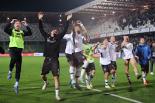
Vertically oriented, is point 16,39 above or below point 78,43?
above

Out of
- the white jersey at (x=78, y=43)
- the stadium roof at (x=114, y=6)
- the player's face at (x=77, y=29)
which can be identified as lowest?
the white jersey at (x=78, y=43)

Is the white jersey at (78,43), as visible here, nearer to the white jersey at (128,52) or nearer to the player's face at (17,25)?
the player's face at (17,25)

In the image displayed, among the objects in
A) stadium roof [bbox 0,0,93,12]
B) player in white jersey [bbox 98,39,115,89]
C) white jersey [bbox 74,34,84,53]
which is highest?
stadium roof [bbox 0,0,93,12]

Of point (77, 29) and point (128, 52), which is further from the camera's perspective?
point (128, 52)

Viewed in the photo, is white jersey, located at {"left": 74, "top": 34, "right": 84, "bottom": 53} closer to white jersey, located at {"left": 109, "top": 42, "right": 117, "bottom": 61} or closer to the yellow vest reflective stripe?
the yellow vest reflective stripe

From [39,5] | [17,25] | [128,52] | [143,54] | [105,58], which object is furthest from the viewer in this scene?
[39,5]

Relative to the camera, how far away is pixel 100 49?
51.3 ft

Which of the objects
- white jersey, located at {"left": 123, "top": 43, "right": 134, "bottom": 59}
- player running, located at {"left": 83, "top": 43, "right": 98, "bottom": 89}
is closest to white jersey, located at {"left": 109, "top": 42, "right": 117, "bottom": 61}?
white jersey, located at {"left": 123, "top": 43, "right": 134, "bottom": 59}

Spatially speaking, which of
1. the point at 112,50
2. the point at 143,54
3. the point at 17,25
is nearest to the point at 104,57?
the point at 112,50

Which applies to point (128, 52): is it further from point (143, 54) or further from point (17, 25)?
point (17, 25)

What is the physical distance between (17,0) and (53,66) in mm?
75419

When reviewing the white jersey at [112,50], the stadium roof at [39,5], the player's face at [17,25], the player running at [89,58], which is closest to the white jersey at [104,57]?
the player running at [89,58]

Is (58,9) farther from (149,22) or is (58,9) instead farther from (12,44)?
(12,44)

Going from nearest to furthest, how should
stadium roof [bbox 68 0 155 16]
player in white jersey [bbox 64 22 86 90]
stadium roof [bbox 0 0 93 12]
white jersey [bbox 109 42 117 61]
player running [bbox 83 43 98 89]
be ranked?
1. player in white jersey [bbox 64 22 86 90]
2. player running [bbox 83 43 98 89]
3. white jersey [bbox 109 42 117 61]
4. stadium roof [bbox 68 0 155 16]
5. stadium roof [bbox 0 0 93 12]
